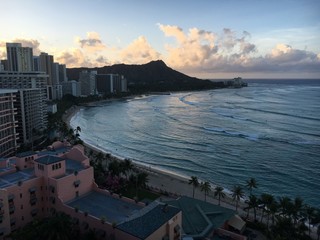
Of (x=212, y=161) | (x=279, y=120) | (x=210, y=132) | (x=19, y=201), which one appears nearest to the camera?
(x=19, y=201)

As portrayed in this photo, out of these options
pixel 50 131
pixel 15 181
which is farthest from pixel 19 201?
pixel 50 131

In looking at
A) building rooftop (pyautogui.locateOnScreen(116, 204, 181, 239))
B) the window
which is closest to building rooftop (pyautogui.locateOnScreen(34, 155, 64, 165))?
the window

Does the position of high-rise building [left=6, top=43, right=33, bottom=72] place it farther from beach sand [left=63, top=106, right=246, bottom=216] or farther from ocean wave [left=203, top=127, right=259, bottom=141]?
beach sand [left=63, top=106, right=246, bottom=216]

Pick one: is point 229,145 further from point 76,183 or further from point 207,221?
point 76,183

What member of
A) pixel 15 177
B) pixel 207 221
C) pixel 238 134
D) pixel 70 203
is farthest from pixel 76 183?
pixel 238 134

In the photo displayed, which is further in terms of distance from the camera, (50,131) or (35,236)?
(50,131)

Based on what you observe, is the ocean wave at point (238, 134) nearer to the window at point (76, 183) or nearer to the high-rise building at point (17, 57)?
the window at point (76, 183)

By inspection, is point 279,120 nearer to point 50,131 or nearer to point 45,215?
point 50,131
